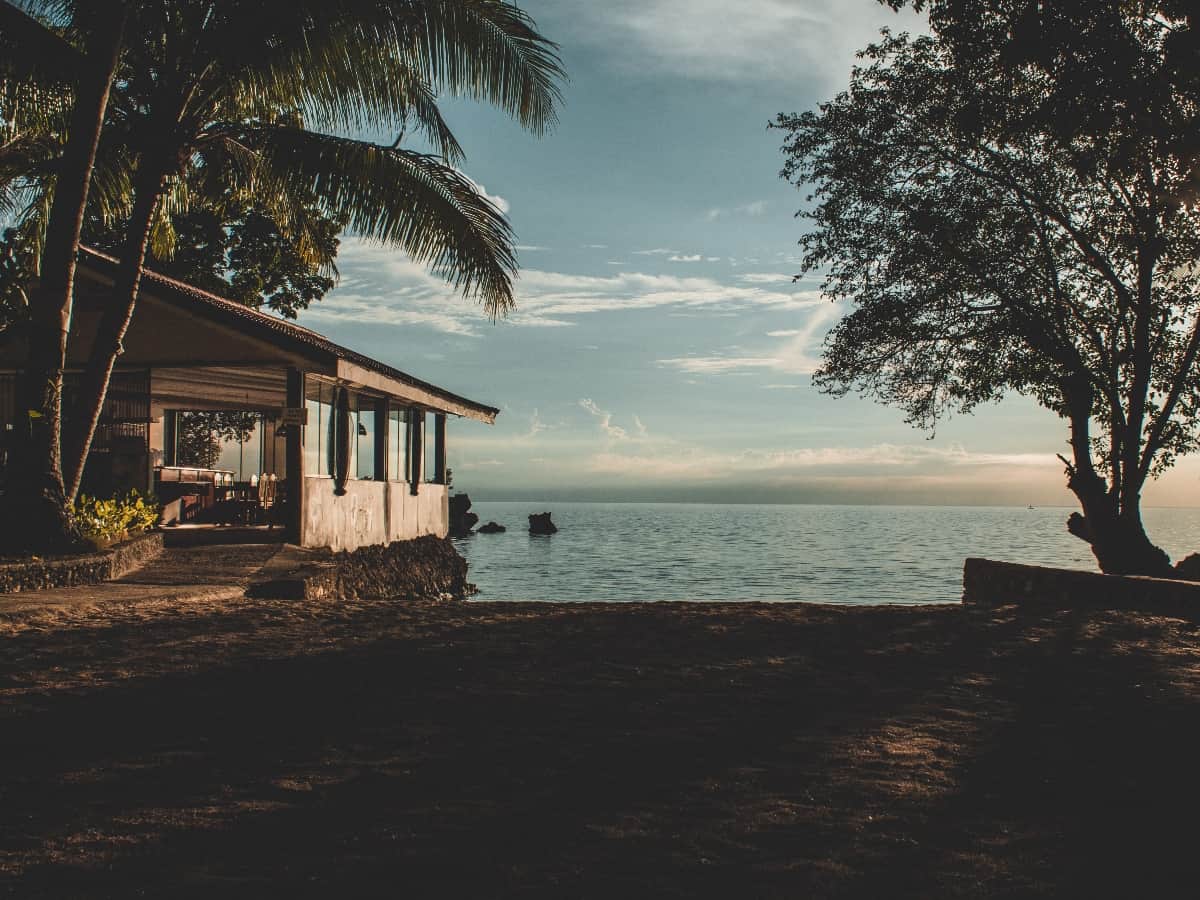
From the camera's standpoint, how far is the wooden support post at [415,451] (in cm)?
2345

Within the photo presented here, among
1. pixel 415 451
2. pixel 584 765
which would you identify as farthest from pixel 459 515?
pixel 584 765

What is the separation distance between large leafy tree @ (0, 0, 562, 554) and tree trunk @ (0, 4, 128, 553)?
20.1 inches

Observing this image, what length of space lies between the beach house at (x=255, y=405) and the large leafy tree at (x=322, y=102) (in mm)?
2593

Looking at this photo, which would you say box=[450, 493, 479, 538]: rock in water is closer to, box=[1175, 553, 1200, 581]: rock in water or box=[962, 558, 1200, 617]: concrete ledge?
box=[1175, 553, 1200, 581]: rock in water

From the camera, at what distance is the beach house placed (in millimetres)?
16281

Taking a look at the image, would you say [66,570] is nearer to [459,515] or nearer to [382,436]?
[382,436]

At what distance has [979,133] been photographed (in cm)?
1487

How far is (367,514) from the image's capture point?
1981cm

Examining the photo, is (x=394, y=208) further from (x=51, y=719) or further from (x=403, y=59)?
(x=51, y=719)

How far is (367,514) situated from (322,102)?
28.2 feet

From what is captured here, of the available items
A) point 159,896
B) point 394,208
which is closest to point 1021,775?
point 159,896

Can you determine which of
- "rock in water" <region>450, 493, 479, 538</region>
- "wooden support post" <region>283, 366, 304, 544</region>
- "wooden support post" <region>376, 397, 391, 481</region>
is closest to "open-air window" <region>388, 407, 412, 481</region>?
"wooden support post" <region>376, 397, 391, 481</region>

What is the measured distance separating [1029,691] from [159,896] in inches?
220

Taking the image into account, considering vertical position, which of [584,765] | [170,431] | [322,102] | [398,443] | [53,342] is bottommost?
[584,765]
